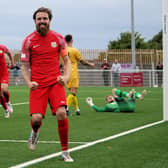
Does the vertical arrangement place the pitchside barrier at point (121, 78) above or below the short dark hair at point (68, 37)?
below

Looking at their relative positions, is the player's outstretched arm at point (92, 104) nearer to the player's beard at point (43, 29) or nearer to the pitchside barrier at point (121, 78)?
the player's beard at point (43, 29)

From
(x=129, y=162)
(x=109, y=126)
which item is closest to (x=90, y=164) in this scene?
(x=129, y=162)

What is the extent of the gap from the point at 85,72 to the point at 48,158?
36.9 meters

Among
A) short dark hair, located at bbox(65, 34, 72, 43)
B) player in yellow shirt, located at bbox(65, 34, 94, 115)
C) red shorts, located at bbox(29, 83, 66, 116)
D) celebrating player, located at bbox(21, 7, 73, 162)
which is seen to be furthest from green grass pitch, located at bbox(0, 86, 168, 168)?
short dark hair, located at bbox(65, 34, 72, 43)

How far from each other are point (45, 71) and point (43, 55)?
22 centimetres

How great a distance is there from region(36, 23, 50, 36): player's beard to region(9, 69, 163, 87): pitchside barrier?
32.8m

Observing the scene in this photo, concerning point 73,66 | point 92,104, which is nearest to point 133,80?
point 92,104

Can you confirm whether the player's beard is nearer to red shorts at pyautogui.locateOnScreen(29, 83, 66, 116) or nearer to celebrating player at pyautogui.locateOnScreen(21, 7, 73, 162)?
celebrating player at pyautogui.locateOnScreen(21, 7, 73, 162)

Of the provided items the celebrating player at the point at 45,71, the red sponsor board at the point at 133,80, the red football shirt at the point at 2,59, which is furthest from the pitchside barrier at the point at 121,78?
the celebrating player at the point at 45,71

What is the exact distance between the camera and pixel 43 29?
27.4 ft

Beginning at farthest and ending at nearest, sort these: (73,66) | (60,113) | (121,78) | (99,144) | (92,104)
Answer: (121,78)
(92,104)
(73,66)
(99,144)
(60,113)

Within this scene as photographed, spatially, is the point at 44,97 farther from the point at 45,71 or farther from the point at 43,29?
the point at 43,29

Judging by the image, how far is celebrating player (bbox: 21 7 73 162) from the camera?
27.3 feet

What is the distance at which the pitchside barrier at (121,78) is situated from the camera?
136ft
